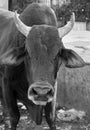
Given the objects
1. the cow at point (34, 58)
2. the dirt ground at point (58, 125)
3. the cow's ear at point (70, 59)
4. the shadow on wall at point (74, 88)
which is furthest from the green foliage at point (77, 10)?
the cow's ear at point (70, 59)

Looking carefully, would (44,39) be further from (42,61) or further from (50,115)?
(50,115)

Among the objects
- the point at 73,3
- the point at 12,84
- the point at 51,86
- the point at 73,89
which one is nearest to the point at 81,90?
the point at 73,89

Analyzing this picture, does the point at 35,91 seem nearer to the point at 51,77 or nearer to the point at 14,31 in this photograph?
the point at 51,77

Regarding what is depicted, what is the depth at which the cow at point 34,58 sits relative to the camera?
10.5ft

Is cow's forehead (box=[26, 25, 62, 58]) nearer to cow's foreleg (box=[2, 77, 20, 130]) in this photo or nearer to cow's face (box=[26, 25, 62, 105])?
cow's face (box=[26, 25, 62, 105])

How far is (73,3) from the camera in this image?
55.9 feet

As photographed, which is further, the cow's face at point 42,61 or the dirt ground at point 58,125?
the dirt ground at point 58,125

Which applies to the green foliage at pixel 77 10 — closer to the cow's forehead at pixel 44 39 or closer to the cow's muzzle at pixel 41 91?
the cow's forehead at pixel 44 39

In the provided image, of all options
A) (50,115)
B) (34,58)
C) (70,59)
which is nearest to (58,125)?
(50,115)

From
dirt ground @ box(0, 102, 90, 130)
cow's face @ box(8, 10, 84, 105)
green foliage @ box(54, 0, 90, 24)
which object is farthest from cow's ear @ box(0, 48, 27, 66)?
green foliage @ box(54, 0, 90, 24)

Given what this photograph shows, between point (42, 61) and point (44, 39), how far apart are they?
0.70 ft

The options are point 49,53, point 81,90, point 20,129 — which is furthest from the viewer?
point 81,90

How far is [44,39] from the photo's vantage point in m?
3.31

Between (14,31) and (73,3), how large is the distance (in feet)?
43.2
